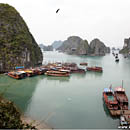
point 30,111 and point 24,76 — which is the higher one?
point 24,76

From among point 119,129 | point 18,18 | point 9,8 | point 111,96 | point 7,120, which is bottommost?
point 119,129

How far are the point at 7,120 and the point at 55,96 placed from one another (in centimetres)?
2659

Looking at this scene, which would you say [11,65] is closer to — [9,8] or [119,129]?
[9,8]

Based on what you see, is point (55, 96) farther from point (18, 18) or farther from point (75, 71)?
point (18, 18)

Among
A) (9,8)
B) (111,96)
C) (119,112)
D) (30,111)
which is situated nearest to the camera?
(119,112)

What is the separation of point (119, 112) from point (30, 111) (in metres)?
17.8

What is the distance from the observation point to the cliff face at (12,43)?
6611 centimetres

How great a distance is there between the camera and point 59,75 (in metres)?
60.7

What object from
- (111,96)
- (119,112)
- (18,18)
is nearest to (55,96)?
(111,96)

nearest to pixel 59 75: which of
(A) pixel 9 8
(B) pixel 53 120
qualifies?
(B) pixel 53 120

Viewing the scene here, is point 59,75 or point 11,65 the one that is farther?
point 11,65

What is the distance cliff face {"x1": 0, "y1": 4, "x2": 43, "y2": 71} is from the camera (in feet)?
217

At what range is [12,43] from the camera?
232ft

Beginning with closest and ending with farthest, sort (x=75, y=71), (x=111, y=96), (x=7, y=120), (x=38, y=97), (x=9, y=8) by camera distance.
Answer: (x=7, y=120)
(x=111, y=96)
(x=38, y=97)
(x=75, y=71)
(x=9, y=8)
